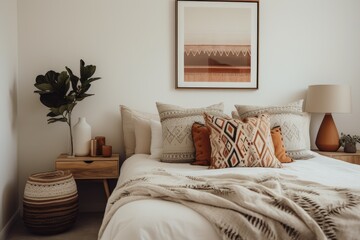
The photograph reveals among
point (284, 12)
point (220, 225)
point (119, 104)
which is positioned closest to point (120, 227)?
point (220, 225)

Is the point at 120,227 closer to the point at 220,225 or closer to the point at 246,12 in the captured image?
the point at 220,225

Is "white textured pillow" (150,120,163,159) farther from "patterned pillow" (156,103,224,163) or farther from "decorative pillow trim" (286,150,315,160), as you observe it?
"decorative pillow trim" (286,150,315,160)

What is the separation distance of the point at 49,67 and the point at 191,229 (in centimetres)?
244

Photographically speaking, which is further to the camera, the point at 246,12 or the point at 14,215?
the point at 246,12

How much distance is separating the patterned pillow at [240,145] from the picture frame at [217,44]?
3.27ft

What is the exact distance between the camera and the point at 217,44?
3.37 metres

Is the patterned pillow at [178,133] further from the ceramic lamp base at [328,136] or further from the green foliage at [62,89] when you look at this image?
the ceramic lamp base at [328,136]

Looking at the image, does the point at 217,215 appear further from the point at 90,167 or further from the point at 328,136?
the point at 328,136

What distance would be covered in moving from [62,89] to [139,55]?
805 millimetres

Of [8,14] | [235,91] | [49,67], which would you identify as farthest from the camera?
[235,91]

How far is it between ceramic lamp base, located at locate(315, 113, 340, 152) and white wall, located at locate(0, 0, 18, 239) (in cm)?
283

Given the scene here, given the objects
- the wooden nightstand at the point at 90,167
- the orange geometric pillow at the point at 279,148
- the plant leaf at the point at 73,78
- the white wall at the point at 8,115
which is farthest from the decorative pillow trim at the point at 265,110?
the white wall at the point at 8,115

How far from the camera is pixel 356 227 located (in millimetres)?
1349

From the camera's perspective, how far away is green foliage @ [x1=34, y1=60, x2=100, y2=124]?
2918 millimetres
